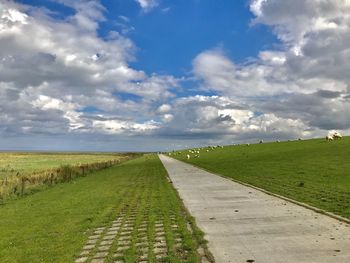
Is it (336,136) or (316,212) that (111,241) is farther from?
(336,136)

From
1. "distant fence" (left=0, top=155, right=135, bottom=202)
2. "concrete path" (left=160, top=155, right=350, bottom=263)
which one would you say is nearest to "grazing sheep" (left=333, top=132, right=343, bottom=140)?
"distant fence" (left=0, top=155, right=135, bottom=202)

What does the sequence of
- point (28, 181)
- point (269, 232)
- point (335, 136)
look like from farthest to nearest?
point (335, 136)
point (28, 181)
point (269, 232)

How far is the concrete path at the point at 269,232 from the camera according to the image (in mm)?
9203

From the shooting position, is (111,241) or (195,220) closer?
(111,241)

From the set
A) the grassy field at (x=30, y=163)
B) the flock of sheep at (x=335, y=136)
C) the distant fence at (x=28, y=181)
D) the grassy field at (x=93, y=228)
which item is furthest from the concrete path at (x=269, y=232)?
the flock of sheep at (x=335, y=136)

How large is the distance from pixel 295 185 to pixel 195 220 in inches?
465

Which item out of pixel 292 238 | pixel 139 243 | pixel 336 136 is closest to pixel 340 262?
pixel 292 238

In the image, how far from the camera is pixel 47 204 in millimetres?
22438

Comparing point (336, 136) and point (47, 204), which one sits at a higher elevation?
point (336, 136)

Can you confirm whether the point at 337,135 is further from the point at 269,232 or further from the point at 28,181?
the point at 269,232

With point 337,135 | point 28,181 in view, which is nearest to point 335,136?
point 337,135

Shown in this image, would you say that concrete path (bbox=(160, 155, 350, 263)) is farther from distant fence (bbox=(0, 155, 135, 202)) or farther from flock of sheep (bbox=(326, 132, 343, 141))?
flock of sheep (bbox=(326, 132, 343, 141))

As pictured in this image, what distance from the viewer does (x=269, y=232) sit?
38.1 feet

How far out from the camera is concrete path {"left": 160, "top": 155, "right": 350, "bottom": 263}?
362 inches
